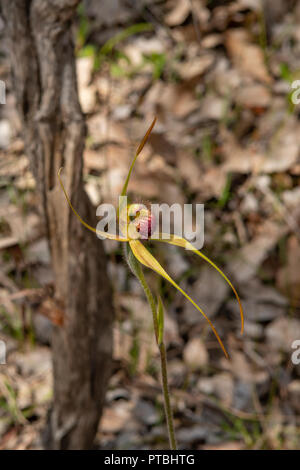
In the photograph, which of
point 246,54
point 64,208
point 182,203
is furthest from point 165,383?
point 246,54

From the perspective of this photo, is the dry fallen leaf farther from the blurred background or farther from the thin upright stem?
the thin upright stem

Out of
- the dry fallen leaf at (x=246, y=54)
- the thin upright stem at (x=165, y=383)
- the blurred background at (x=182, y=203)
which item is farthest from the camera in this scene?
the dry fallen leaf at (x=246, y=54)

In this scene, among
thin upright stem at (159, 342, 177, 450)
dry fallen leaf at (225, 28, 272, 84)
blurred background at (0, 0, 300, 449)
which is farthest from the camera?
dry fallen leaf at (225, 28, 272, 84)

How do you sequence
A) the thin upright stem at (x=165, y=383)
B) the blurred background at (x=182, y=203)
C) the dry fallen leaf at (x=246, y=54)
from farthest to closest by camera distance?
the dry fallen leaf at (x=246, y=54)
the blurred background at (x=182, y=203)
the thin upright stem at (x=165, y=383)

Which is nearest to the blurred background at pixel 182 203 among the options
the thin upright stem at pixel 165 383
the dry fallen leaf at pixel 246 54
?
the dry fallen leaf at pixel 246 54

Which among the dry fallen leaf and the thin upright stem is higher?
the dry fallen leaf

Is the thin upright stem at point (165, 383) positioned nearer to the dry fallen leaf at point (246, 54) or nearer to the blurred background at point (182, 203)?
the blurred background at point (182, 203)

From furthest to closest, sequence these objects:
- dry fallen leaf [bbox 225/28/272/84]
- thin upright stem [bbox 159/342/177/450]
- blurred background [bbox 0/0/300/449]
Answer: dry fallen leaf [bbox 225/28/272/84]
blurred background [bbox 0/0/300/449]
thin upright stem [bbox 159/342/177/450]

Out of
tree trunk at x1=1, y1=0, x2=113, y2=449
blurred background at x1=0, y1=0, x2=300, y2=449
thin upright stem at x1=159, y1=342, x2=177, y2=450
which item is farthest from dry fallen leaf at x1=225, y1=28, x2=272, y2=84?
thin upright stem at x1=159, y1=342, x2=177, y2=450
